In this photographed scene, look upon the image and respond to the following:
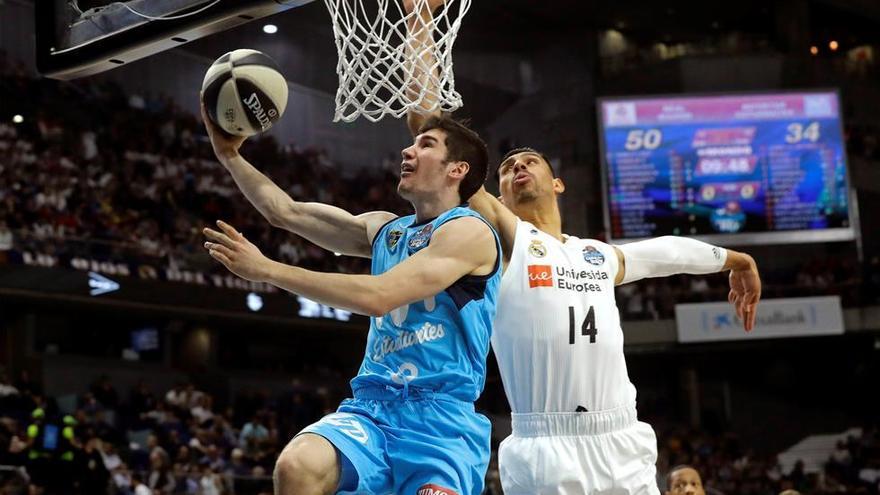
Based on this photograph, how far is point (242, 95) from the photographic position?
4281 mm

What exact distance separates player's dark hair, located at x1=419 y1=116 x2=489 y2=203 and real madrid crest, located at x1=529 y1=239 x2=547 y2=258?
0.72 m

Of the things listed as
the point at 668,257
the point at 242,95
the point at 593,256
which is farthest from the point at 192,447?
the point at 242,95

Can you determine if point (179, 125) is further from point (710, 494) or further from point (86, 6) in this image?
point (86, 6)

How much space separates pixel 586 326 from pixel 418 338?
1210 millimetres

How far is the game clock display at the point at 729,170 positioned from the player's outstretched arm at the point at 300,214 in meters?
16.2

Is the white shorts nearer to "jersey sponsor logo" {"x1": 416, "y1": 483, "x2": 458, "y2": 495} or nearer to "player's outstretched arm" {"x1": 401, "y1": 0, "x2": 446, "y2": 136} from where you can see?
"jersey sponsor logo" {"x1": 416, "y1": 483, "x2": 458, "y2": 495}

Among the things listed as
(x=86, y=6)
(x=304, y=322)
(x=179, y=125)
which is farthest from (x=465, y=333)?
(x=179, y=125)

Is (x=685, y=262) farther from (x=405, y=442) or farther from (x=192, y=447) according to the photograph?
(x=192, y=447)

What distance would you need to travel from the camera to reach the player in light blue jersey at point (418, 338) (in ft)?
11.6

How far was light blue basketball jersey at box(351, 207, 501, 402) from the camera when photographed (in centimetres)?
388

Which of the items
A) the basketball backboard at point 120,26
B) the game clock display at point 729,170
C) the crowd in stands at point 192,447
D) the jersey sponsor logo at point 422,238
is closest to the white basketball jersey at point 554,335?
the jersey sponsor logo at point 422,238

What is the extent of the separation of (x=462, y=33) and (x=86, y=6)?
72.0 feet

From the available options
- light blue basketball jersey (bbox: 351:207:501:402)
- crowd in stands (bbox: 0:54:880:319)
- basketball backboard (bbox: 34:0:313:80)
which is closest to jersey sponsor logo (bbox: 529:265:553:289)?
light blue basketball jersey (bbox: 351:207:501:402)

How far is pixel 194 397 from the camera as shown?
17312 mm
